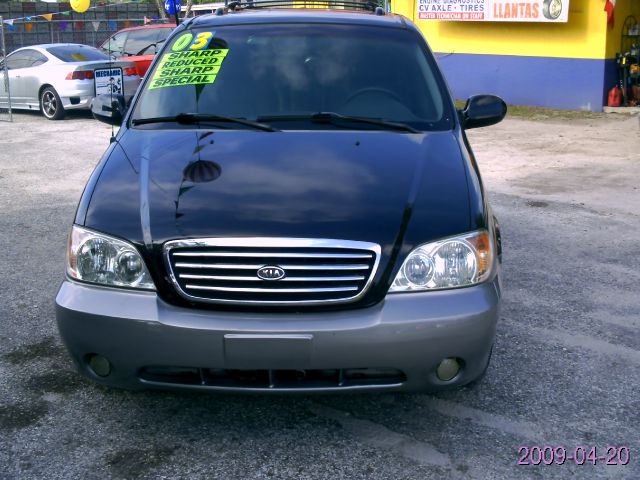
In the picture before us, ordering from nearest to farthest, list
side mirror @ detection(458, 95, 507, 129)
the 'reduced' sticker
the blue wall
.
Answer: the 'reduced' sticker, side mirror @ detection(458, 95, 507, 129), the blue wall

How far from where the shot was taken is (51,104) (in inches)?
635

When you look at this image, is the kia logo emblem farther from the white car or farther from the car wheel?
the car wheel

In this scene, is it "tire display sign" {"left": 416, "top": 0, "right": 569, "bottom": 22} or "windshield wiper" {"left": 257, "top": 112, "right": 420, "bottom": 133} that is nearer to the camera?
"windshield wiper" {"left": 257, "top": 112, "right": 420, "bottom": 133}

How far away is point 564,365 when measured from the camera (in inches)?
175

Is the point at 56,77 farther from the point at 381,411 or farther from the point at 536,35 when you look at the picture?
the point at 381,411

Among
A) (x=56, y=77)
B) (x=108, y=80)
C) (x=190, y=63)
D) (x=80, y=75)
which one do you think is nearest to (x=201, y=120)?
(x=190, y=63)

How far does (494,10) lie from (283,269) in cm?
1419

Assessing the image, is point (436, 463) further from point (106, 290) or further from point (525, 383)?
point (106, 290)

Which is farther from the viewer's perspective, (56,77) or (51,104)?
(51,104)

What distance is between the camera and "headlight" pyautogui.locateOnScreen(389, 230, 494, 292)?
133 inches

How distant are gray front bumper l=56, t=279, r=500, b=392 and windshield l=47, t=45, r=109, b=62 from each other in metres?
13.8

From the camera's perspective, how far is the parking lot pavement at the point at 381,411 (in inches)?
136

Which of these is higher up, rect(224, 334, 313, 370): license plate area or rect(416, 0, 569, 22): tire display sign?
rect(416, 0, 569, 22): tire display sign
